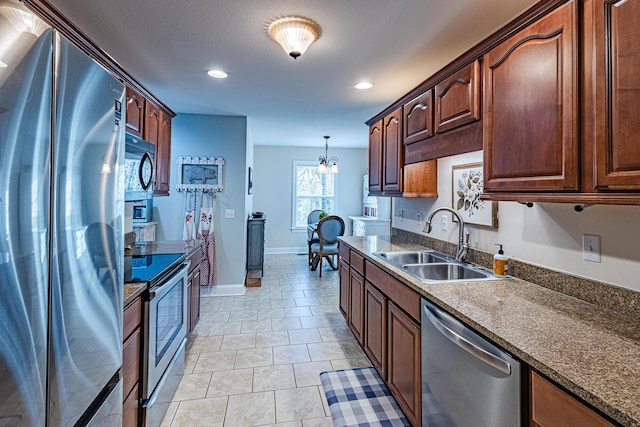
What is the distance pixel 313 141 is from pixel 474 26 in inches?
184

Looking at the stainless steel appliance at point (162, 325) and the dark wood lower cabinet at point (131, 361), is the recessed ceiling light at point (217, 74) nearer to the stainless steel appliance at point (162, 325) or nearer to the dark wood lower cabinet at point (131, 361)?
the stainless steel appliance at point (162, 325)

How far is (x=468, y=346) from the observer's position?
1.23m

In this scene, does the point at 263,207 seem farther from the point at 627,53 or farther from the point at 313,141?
the point at 627,53


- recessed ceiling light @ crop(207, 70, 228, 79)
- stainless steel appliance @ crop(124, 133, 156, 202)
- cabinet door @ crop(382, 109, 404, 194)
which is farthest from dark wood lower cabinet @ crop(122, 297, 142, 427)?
cabinet door @ crop(382, 109, 404, 194)

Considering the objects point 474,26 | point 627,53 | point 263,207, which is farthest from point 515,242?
point 263,207

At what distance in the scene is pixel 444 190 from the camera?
2662 mm

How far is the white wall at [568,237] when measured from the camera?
129 cm

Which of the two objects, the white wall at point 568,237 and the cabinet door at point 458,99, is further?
the cabinet door at point 458,99

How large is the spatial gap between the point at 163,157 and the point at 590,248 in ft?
11.6

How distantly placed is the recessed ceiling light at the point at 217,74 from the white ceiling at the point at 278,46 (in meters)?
0.06

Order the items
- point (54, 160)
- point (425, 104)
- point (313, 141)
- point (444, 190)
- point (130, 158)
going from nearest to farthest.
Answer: point (54, 160) < point (130, 158) < point (425, 104) < point (444, 190) < point (313, 141)

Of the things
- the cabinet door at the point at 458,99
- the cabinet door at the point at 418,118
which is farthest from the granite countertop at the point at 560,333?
the cabinet door at the point at 418,118

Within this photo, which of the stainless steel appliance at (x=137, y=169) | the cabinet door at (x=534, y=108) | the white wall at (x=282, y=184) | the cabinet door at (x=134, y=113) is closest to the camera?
the cabinet door at (x=534, y=108)

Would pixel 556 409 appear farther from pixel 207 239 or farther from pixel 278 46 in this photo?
pixel 207 239
